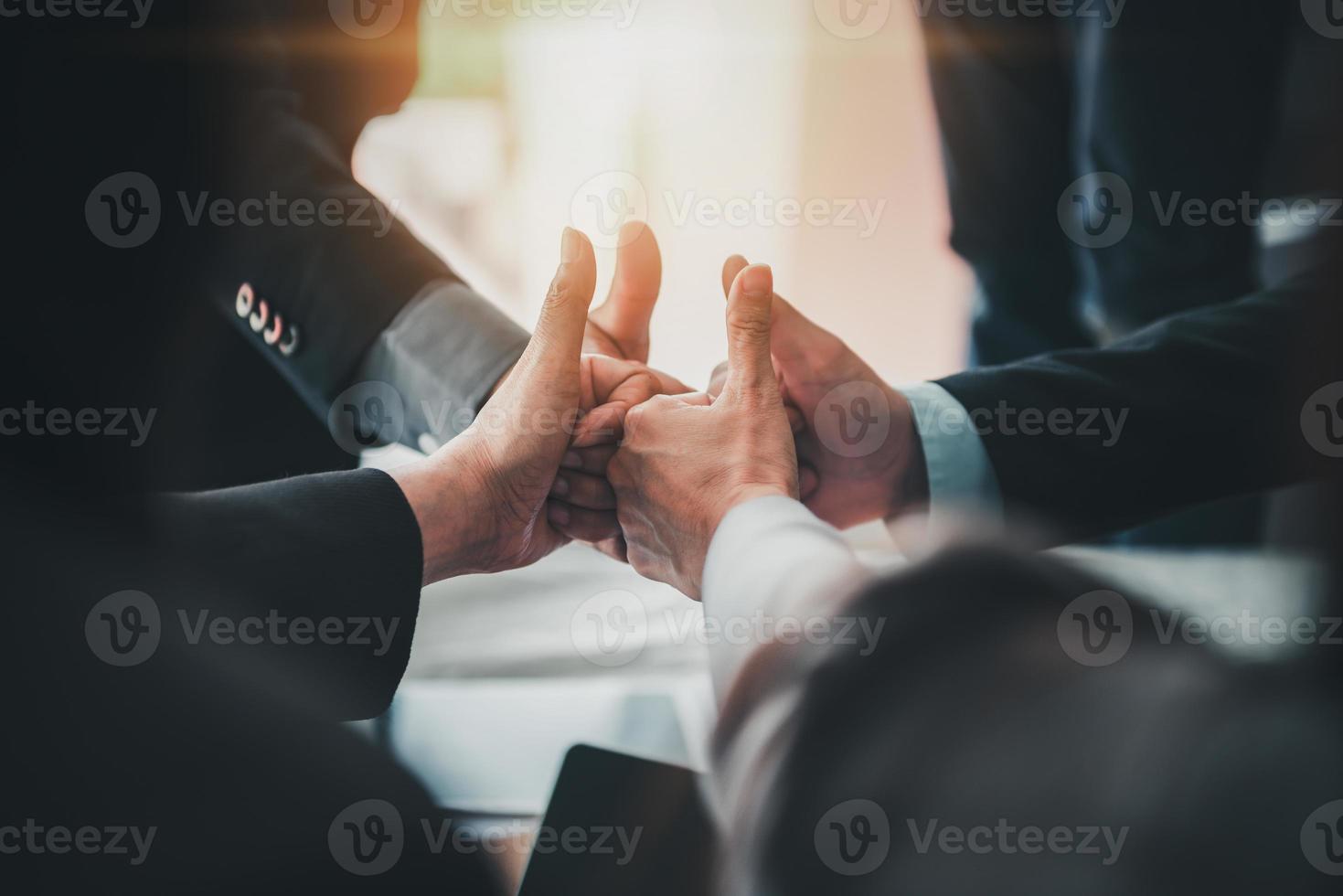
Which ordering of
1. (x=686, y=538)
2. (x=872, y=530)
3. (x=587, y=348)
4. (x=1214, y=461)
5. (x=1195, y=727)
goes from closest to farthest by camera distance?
(x=1195, y=727)
(x=686, y=538)
(x=1214, y=461)
(x=587, y=348)
(x=872, y=530)

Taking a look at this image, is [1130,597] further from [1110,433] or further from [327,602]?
[1110,433]

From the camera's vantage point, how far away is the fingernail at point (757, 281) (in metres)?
0.77

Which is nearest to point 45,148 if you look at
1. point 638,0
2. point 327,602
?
point 327,602

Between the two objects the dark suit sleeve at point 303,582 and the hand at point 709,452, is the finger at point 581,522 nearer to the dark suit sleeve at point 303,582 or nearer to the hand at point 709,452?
the hand at point 709,452

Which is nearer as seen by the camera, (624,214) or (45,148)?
(45,148)

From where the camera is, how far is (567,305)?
0.81m

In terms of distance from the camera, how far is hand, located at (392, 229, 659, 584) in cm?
78

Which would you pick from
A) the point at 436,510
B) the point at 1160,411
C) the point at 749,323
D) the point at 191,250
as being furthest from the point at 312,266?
the point at 1160,411

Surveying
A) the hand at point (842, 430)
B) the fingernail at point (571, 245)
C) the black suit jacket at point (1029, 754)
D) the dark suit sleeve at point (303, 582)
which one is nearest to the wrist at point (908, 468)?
the hand at point (842, 430)

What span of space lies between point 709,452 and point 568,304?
192 mm

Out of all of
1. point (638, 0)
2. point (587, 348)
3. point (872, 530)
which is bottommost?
point (872, 530)

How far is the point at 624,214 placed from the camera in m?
1.00

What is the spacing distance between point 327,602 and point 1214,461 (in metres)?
0.84

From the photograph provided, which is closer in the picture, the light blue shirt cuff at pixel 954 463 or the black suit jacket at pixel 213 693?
the black suit jacket at pixel 213 693
